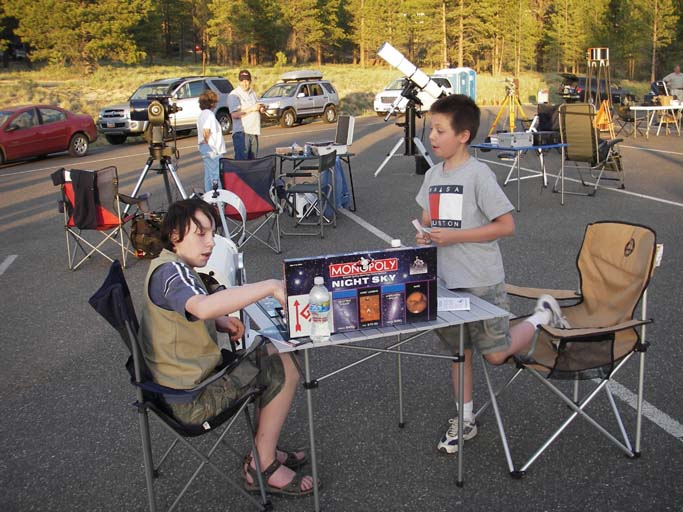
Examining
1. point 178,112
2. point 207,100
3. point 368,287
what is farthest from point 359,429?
point 178,112

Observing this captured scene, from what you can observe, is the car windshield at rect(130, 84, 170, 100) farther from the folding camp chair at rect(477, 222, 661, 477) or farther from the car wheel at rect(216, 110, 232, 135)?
the folding camp chair at rect(477, 222, 661, 477)

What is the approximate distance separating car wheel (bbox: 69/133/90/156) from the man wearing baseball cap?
7.00 m

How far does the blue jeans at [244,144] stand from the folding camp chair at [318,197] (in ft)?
10.1

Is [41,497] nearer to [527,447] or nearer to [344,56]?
[527,447]

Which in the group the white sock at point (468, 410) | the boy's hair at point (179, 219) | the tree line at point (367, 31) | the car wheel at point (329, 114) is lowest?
the white sock at point (468, 410)

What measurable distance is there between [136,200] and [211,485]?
4.79 metres

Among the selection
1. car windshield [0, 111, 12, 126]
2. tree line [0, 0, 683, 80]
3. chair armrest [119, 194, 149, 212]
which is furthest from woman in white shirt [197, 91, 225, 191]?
tree line [0, 0, 683, 80]

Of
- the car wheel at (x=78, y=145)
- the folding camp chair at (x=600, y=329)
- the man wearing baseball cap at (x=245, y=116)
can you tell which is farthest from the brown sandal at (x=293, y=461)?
the car wheel at (x=78, y=145)

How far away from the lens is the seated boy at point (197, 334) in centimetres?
254

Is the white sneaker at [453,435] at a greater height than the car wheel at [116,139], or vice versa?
the car wheel at [116,139]

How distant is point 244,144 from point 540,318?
31.2 ft

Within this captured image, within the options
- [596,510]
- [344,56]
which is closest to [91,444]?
[596,510]

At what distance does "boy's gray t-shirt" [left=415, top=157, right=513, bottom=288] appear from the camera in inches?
120

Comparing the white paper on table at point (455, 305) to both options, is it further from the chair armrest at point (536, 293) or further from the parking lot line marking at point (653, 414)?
the parking lot line marking at point (653, 414)
